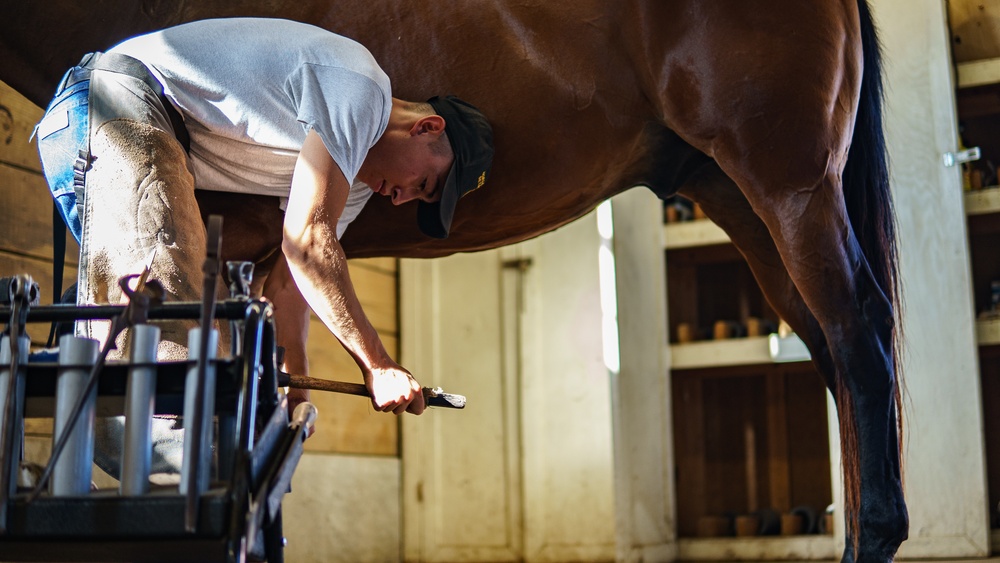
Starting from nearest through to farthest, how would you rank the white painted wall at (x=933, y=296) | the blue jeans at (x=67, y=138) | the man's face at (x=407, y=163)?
the blue jeans at (x=67, y=138) < the man's face at (x=407, y=163) < the white painted wall at (x=933, y=296)

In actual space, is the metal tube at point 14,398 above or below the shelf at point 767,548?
above

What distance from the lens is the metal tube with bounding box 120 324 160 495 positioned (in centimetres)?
80

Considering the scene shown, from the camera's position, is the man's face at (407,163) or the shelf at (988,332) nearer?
the man's face at (407,163)

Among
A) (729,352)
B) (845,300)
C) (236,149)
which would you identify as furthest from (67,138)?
(729,352)

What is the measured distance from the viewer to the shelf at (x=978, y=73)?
2725 mm

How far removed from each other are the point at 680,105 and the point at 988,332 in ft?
4.63

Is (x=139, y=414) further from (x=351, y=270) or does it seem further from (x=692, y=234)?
(x=692, y=234)

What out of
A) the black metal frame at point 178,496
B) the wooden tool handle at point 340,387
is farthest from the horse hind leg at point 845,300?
the black metal frame at point 178,496

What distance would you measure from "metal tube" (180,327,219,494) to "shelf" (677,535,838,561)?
2.25 m

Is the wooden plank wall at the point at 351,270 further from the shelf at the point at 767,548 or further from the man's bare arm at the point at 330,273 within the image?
the shelf at the point at 767,548

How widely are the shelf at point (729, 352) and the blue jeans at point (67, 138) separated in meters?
2.01

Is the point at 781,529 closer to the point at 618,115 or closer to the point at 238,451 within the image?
the point at 618,115

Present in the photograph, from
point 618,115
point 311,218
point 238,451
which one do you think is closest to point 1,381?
point 238,451

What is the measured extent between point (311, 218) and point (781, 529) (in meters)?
2.13
